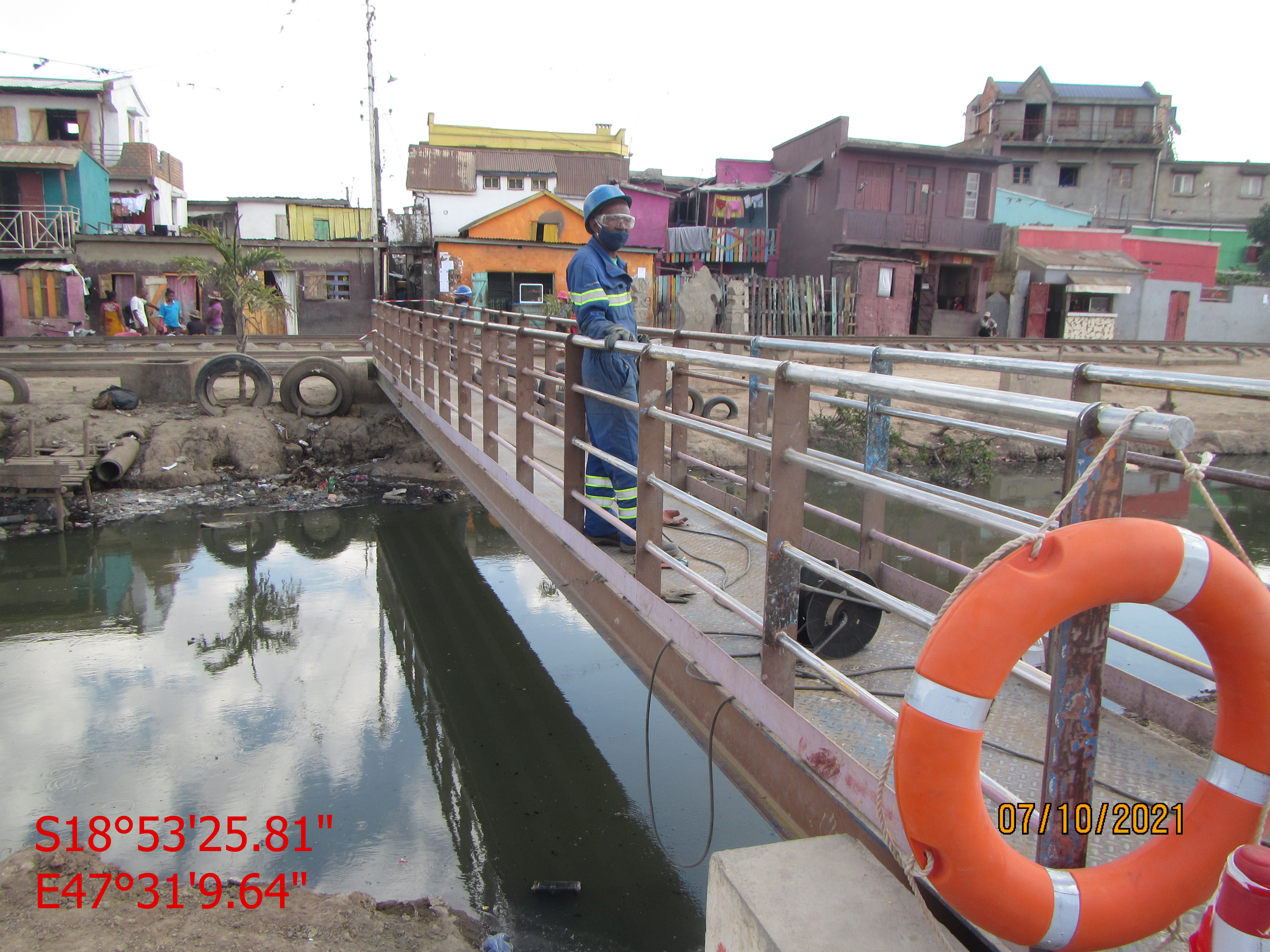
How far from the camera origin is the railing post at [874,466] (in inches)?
136

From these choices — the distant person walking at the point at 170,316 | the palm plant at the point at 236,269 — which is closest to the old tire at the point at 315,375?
the palm plant at the point at 236,269

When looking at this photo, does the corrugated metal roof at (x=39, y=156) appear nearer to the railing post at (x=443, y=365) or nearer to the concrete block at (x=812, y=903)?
the railing post at (x=443, y=365)

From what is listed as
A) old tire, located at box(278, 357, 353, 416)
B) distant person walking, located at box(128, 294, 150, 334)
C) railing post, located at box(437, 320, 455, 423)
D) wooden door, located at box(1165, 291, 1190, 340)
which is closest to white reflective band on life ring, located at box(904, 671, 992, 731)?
railing post, located at box(437, 320, 455, 423)

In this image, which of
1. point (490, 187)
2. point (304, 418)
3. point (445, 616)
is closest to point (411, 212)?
point (490, 187)

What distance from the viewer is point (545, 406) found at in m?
8.83

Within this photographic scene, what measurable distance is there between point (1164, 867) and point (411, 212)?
28760 millimetres

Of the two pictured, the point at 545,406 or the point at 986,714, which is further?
the point at 545,406

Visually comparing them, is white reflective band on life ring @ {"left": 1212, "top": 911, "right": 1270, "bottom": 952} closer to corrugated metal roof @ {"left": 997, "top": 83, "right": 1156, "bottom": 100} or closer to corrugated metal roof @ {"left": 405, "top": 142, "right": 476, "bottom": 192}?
corrugated metal roof @ {"left": 405, "top": 142, "right": 476, "bottom": 192}

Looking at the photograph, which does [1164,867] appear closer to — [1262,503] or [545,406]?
[545,406]

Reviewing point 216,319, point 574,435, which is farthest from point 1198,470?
point 216,319

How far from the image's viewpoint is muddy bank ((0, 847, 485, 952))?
3.17 metres

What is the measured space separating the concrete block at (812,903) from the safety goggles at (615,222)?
278 centimetres

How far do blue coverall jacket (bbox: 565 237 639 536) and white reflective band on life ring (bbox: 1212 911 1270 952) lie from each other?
276 centimetres

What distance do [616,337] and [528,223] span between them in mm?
23133
